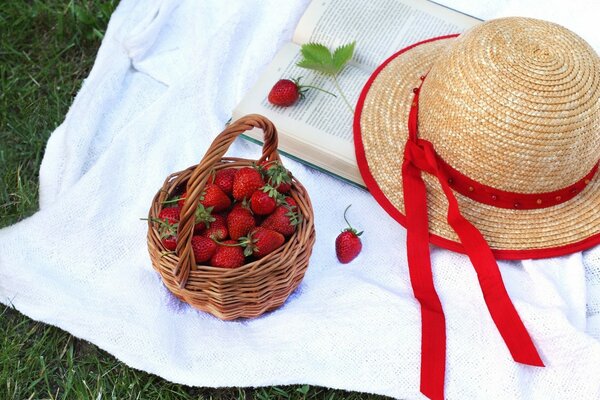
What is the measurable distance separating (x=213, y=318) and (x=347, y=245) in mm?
321

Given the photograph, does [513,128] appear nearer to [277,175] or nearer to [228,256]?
[277,175]

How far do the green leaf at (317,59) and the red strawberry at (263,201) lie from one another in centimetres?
54

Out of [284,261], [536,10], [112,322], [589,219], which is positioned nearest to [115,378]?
[112,322]

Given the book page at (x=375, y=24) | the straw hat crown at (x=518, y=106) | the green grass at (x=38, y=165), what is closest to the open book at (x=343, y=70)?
the book page at (x=375, y=24)

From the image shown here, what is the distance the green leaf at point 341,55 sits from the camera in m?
1.88

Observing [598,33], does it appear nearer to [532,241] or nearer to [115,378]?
[532,241]

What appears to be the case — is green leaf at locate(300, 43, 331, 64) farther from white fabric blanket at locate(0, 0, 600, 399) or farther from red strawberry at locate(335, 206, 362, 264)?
red strawberry at locate(335, 206, 362, 264)

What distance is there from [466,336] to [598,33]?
0.96m

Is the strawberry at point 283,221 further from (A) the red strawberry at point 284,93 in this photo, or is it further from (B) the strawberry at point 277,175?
(A) the red strawberry at point 284,93

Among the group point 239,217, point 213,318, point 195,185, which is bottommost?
point 213,318

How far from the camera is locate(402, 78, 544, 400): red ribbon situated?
58.7 inches

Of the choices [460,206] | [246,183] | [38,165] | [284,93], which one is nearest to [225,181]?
[246,183]

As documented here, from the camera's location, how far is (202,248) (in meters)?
1.38

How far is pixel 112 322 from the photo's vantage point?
1552mm
